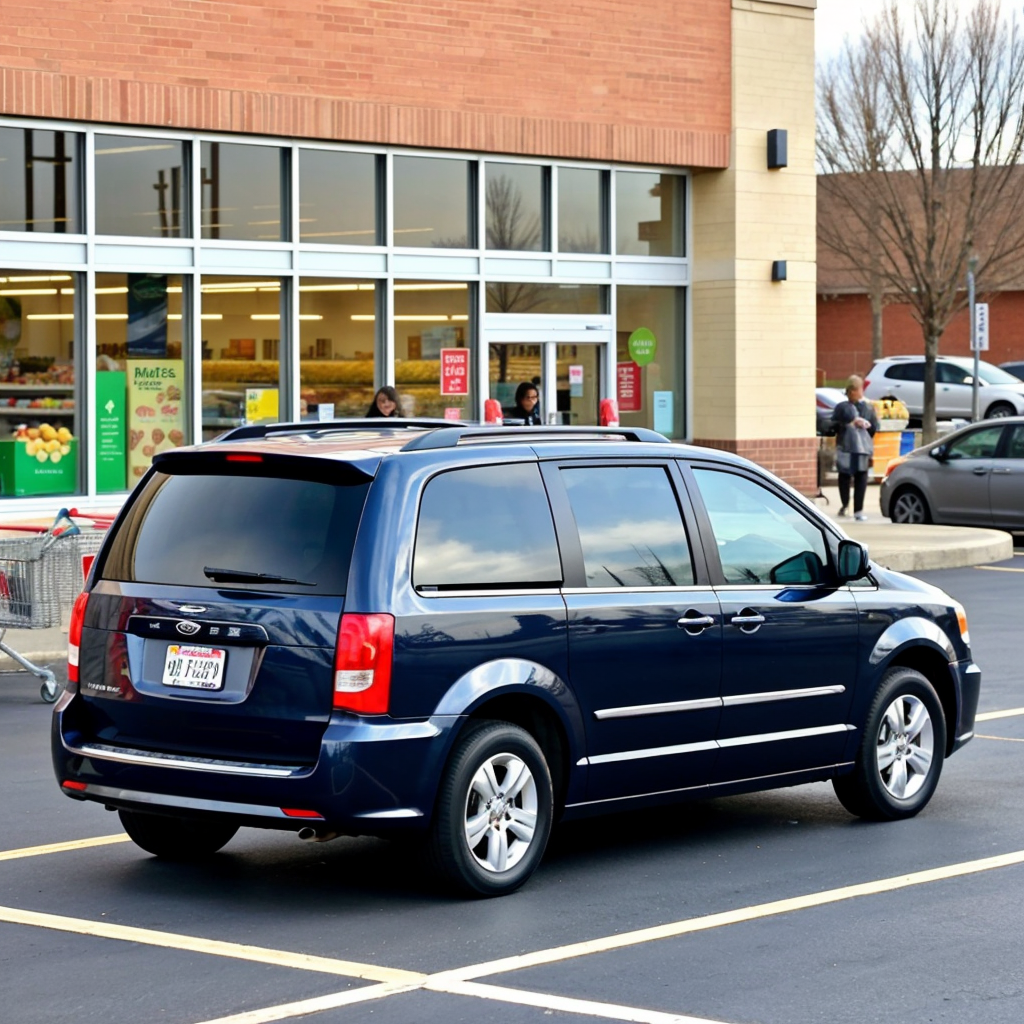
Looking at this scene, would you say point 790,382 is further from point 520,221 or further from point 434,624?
point 434,624

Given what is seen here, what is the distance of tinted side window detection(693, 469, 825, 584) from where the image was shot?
25.2 ft

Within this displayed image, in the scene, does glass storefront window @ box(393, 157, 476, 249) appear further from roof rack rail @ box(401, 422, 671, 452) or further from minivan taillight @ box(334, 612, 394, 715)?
minivan taillight @ box(334, 612, 394, 715)

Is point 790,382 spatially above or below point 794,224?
below

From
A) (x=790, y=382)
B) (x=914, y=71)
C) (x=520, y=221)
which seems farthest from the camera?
→ (x=914, y=71)

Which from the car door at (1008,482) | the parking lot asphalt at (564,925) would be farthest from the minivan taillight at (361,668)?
the car door at (1008,482)

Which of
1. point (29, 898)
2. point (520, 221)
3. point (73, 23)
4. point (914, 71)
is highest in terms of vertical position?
point (914, 71)

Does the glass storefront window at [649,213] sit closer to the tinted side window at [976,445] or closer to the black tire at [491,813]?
the tinted side window at [976,445]

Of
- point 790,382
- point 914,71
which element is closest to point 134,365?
point 790,382

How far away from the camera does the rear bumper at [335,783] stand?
247 inches

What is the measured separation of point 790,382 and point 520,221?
4.16 m

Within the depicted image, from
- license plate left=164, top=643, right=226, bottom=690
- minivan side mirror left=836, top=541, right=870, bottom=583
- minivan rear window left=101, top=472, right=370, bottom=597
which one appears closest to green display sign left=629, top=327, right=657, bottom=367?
minivan side mirror left=836, top=541, right=870, bottom=583

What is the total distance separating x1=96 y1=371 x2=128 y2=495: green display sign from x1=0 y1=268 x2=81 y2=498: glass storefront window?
24cm

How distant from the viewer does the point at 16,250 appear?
18.0 meters

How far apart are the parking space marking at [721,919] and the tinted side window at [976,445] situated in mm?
15170
